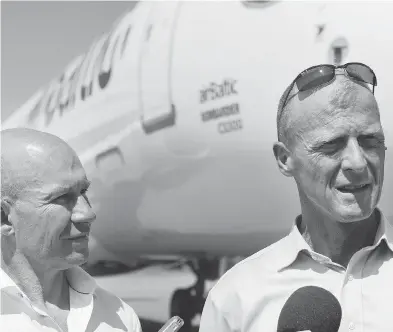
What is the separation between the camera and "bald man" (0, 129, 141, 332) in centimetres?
154

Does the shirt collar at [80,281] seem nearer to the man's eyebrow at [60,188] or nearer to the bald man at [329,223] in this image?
the man's eyebrow at [60,188]

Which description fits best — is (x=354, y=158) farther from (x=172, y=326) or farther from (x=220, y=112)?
(x=220, y=112)

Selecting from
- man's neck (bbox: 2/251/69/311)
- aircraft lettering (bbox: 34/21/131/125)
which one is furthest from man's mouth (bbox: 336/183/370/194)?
aircraft lettering (bbox: 34/21/131/125)

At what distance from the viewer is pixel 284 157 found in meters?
1.43

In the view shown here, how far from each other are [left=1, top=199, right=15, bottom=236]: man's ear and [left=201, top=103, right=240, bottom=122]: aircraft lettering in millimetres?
2015

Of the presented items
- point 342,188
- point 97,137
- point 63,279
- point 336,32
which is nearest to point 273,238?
point 336,32

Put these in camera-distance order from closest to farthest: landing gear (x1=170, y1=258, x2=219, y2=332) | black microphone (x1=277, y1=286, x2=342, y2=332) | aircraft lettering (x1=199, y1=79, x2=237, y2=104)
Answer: black microphone (x1=277, y1=286, x2=342, y2=332), aircraft lettering (x1=199, y1=79, x2=237, y2=104), landing gear (x1=170, y1=258, x2=219, y2=332)

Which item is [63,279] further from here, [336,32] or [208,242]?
[208,242]

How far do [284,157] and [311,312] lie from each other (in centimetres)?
35

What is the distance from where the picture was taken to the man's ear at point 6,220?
5.17 feet

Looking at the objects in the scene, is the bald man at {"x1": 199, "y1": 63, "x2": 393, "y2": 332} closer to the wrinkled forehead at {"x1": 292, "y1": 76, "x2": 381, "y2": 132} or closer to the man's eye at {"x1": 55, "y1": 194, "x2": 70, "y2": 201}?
the wrinkled forehead at {"x1": 292, "y1": 76, "x2": 381, "y2": 132}

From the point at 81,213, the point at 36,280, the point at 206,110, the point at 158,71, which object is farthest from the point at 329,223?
the point at 158,71

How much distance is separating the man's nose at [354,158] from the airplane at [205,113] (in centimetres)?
171

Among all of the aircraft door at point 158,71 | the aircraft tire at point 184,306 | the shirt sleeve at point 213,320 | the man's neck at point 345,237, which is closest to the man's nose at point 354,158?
the man's neck at point 345,237
